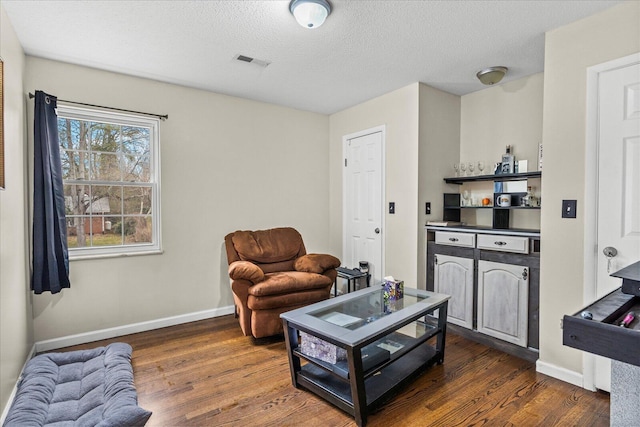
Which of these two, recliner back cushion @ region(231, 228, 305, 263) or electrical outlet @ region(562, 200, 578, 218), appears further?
recliner back cushion @ region(231, 228, 305, 263)

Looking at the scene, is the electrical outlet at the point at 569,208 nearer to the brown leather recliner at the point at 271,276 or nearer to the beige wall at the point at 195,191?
the brown leather recliner at the point at 271,276

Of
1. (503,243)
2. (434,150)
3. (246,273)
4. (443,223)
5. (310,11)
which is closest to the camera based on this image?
(310,11)

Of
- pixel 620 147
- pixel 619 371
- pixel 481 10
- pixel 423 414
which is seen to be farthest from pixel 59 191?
pixel 620 147

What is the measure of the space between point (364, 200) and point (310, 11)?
7.88 feet

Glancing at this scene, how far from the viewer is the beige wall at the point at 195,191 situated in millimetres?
2943

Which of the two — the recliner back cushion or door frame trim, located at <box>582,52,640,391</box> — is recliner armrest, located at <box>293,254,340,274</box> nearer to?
the recliner back cushion

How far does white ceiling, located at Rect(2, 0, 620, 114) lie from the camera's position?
210 cm

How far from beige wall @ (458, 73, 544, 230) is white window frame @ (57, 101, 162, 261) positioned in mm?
3063

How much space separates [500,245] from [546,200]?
1.87ft

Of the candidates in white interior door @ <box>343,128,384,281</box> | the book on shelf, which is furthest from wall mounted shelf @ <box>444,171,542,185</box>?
white interior door @ <box>343,128,384,281</box>

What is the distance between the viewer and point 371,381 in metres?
2.13

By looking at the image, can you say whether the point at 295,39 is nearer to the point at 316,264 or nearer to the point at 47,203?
the point at 316,264

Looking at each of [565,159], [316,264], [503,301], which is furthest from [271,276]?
[565,159]

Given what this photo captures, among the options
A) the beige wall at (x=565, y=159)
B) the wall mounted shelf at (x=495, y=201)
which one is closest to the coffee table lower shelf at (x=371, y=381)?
the beige wall at (x=565, y=159)
